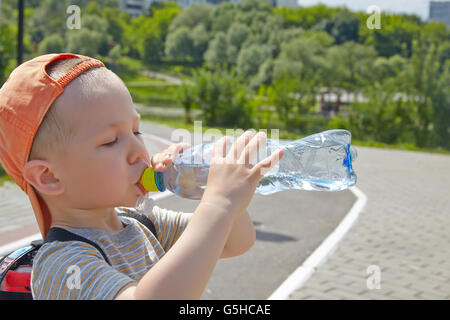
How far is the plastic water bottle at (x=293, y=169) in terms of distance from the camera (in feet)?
5.48

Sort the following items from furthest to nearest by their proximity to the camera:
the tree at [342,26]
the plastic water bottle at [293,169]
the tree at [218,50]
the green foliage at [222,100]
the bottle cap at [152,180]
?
the tree at [342,26] < the tree at [218,50] < the green foliage at [222,100] < the plastic water bottle at [293,169] < the bottle cap at [152,180]

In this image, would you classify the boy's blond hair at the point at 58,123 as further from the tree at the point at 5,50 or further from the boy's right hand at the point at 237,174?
the tree at the point at 5,50

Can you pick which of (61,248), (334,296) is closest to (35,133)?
(61,248)

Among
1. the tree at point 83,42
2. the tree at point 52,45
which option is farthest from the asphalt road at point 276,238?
the tree at point 52,45

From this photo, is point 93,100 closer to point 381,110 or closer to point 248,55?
point 381,110

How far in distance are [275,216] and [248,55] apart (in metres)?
66.4

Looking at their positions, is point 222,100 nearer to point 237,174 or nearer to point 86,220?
point 86,220

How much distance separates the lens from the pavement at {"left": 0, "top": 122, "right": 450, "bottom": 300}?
5629 mm

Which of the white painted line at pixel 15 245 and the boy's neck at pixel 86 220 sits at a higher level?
the boy's neck at pixel 86 220

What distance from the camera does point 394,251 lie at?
7281 mm

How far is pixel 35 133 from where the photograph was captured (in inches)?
56.9

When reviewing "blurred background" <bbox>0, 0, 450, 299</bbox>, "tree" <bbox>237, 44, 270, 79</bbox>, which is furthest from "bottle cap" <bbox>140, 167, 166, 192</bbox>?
"tree" <bbox>237, 44, 270, 79</bbox>

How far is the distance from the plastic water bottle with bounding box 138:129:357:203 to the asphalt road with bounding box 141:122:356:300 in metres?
3.53
